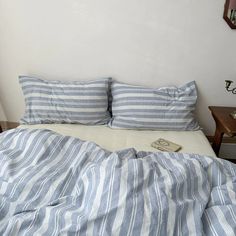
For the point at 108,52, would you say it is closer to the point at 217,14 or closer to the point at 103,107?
the point at 103,107

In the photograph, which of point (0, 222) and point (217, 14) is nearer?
point (0, 222)

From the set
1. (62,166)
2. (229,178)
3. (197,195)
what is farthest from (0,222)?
(229,178)

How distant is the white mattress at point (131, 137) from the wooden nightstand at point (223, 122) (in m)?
0.12

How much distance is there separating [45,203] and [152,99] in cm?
114

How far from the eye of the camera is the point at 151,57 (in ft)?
6.66

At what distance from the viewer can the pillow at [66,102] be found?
6.48 feet

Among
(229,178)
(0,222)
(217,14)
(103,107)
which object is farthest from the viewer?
(103,107)

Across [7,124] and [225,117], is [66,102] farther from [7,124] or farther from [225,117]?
[225,117]

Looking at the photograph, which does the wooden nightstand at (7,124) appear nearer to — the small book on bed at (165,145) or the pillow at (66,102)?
the pillow at (66,102)

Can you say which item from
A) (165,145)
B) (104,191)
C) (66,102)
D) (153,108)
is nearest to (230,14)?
(153,108)

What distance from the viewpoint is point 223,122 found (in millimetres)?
1815

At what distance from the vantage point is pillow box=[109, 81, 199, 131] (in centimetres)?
194

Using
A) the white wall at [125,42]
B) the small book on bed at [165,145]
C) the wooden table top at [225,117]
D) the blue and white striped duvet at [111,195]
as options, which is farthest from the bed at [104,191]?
the white wall at [125,42]

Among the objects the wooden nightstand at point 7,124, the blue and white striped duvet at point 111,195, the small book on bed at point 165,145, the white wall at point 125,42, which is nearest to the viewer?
the blue and white striped duvet at point 111,195
